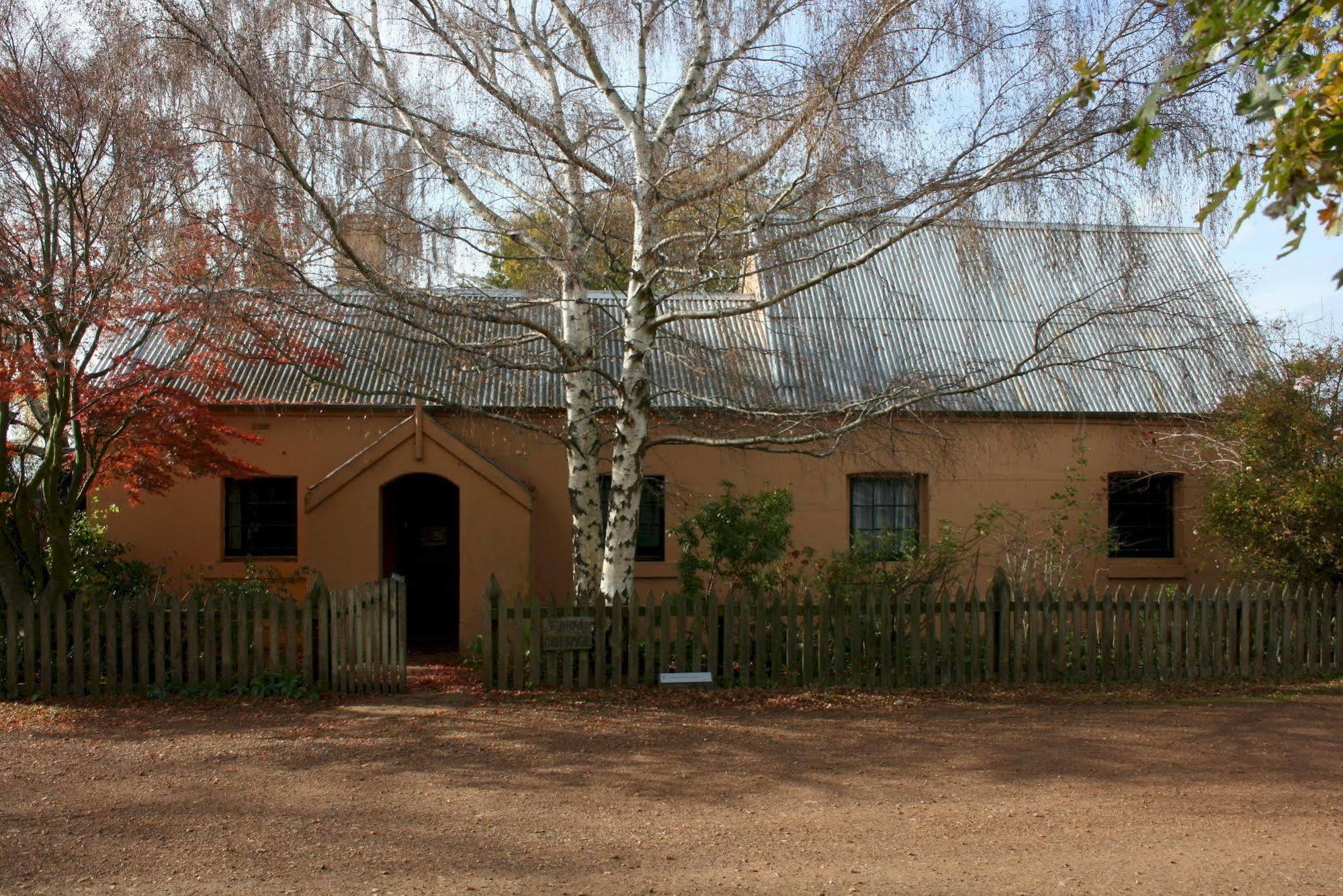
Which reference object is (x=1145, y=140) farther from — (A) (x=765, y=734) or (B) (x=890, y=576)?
(B) (x=890, y=576)

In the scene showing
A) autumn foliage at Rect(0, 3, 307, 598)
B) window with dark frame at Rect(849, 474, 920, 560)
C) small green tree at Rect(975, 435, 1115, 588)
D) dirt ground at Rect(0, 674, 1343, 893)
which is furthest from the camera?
window with dark frame at Rect(849, 474, 920, 560)

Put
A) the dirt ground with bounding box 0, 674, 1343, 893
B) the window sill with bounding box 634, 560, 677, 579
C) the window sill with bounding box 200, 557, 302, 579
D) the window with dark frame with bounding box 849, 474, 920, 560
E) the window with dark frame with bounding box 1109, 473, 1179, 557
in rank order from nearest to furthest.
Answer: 1. the dirt ground with bounding box 0, 674, 1343, 893
2. the window sill with bounding box 200, 557, 302, 579
3. the window sill with bounding box 634, 560, 677, 579
4. the window with dark frame with bounding box 849, 474, 920, 560
5. the window with dark frame with bounding box 1109, 473, 1179, 557

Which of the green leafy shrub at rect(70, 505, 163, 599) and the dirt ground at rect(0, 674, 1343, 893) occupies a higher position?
the green leafy shrub at rect(70, 505, 163, 599)

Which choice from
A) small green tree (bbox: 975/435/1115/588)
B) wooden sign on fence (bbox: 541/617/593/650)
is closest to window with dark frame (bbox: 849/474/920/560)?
small green tree (bbox: 975/435/1115/588)

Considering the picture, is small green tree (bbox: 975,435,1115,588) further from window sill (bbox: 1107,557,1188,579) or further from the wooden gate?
the wooden gate

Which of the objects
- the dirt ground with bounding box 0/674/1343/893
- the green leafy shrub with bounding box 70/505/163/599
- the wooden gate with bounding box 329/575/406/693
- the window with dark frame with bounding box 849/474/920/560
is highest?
the window with dark frame with bounding box 849/474/920/560

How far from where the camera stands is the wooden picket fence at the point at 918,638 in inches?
460

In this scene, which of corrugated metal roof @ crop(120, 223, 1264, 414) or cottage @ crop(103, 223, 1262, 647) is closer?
corrugated metal roof @ crop(120, 223, 1264, 414)

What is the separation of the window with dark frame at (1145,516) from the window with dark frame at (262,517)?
472 inches

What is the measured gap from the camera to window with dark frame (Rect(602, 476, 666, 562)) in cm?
1617

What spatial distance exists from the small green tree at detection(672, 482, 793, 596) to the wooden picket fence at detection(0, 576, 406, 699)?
10.9ft

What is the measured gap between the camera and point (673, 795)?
763 cm

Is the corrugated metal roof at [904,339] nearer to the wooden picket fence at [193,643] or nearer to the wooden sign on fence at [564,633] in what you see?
the wooden picket fence at [193,643]

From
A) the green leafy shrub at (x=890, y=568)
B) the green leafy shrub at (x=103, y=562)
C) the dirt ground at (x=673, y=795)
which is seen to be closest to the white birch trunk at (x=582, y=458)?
the dirt ground at (x=673, y=795)
